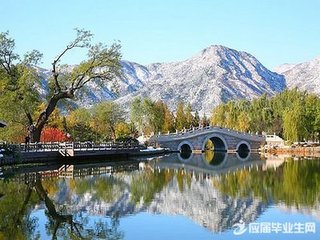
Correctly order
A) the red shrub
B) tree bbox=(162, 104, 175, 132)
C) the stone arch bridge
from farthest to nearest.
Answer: tree bbox=(162, 104, 175, 132) < the stone arch bridge < the red shrub

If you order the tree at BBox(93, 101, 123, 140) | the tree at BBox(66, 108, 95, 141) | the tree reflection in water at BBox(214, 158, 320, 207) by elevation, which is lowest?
the tree reflection in water at BBox(214, 158, 320, 207)

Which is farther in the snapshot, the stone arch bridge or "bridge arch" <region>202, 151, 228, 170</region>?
the stone arch bridge

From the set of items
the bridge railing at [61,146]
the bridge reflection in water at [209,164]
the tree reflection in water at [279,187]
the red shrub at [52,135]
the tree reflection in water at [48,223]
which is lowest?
the tree reflection in water at [48,223]

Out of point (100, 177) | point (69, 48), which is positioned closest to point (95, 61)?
point (69, 48)

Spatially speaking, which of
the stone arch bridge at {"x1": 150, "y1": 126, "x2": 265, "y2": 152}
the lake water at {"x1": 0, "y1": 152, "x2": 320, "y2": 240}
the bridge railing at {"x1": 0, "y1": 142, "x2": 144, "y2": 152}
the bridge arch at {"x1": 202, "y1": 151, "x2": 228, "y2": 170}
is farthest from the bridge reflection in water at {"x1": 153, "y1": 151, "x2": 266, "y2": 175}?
the stone arch bridge at {"x1": 150, "y1": 126, "x2": 265, "y2": 152}

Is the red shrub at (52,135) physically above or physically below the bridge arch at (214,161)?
above

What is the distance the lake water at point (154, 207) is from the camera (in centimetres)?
1393

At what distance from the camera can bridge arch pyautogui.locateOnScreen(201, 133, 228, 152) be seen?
231ft

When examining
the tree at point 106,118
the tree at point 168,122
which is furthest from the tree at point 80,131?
the tree at point 168,122

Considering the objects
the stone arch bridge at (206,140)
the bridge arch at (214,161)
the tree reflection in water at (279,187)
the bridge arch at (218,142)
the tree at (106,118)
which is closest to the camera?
the tree reflection in water at (279,187)

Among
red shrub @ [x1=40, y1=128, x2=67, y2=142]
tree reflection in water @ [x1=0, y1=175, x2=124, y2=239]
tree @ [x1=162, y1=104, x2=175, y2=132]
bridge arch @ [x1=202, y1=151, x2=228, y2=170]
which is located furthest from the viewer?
tree @ [x1=162, y1=104, x2=175, y2=132]

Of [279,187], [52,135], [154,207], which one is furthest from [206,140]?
[154,207]

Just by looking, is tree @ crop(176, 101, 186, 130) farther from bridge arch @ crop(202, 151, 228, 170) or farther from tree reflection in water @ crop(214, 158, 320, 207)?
tree reflection in water @ crop(214, 158, 320, 207)

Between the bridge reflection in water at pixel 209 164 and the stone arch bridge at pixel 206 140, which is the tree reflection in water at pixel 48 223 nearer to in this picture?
the bridge reflection in water at pixel 209 164
